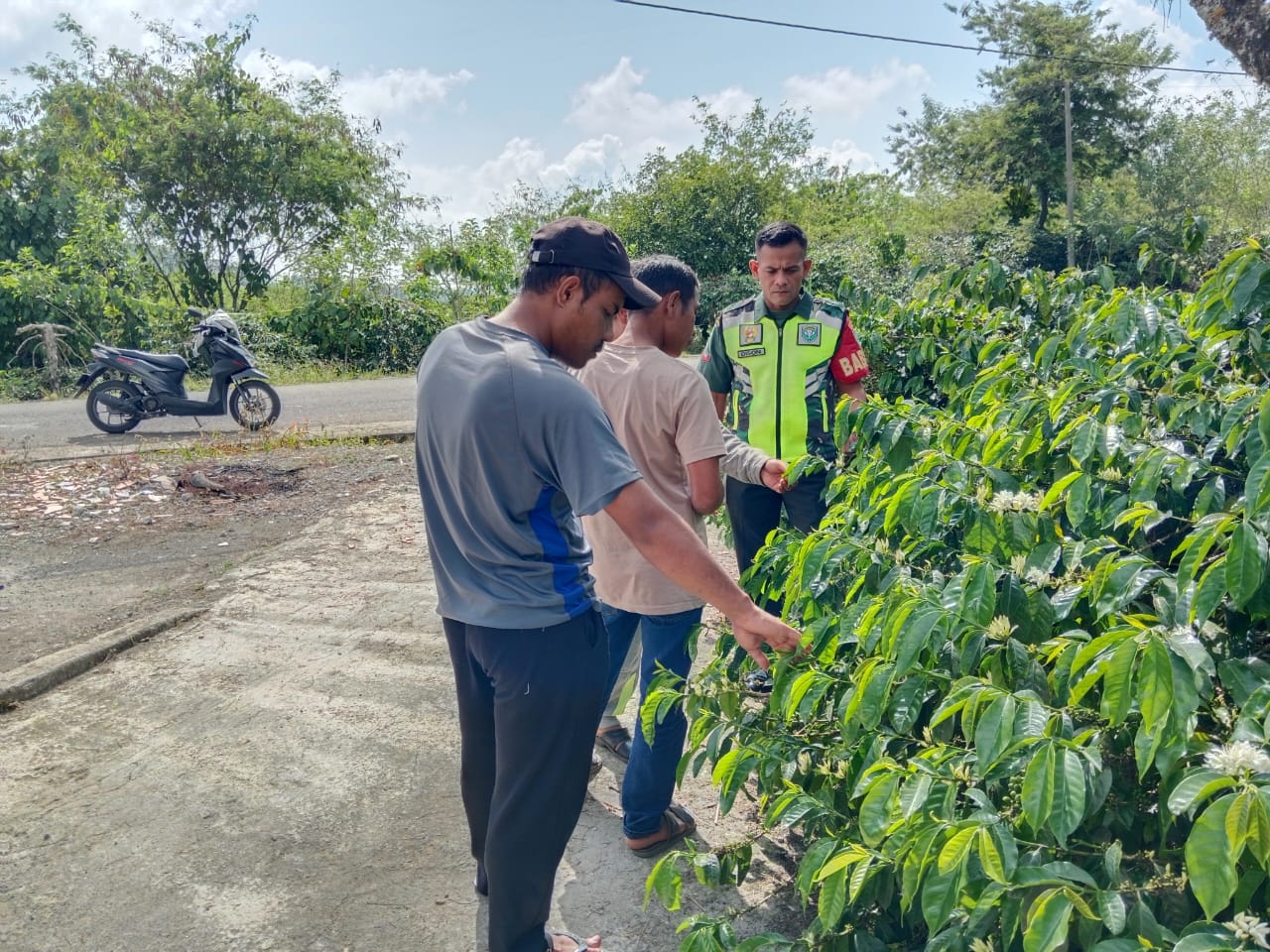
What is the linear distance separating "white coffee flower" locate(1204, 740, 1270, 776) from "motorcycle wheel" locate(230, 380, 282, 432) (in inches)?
390

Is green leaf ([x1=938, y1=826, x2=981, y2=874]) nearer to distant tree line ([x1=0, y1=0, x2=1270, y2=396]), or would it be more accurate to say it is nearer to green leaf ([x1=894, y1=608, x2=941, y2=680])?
green leaf ([x1=894, y1=608, x2=941, y2=680])

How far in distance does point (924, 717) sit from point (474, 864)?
144 cm

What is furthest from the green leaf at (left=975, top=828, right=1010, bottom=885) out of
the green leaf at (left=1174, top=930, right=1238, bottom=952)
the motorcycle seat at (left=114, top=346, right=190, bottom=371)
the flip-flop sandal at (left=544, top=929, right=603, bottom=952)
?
the motorcycle seat at (left=114, top=346, right=190, bottom=371)

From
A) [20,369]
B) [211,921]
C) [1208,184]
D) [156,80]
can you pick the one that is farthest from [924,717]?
[1208,184]

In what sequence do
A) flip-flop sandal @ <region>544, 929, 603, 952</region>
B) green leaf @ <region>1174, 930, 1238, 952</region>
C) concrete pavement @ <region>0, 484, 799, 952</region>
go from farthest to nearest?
concrete pavement @ <region>0, 484, 799, 952</region> < flip-flop sandal @ <region>544, 929, 603, 952</region> < green leaf @ <region>1174, 930, 1238, 952</region>

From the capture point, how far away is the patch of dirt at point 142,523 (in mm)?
4973

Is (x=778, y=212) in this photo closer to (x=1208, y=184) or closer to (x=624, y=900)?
(x=1208, y=184)

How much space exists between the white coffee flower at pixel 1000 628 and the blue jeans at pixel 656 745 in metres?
1.18

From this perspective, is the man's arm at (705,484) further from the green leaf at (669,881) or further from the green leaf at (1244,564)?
the green leaf at (1244,564)

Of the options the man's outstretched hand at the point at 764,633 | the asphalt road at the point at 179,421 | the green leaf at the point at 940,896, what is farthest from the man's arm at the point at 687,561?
the asphalt road at the point at 179,421

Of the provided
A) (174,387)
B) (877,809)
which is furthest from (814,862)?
(174,387)

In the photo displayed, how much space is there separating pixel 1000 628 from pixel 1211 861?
1.89ft

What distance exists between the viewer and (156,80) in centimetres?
2094

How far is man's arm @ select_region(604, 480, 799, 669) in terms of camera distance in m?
2.09
